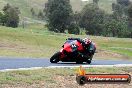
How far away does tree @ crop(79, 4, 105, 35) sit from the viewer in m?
105

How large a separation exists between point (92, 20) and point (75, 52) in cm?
8789

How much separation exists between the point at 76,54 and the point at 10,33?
1329 inches

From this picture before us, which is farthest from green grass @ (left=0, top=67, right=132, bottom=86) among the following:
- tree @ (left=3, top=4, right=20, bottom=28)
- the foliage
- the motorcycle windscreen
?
tree @ (left=3, top=4, right=20, bottom=28)

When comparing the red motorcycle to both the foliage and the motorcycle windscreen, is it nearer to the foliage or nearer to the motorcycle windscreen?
the motorcycle windscreen

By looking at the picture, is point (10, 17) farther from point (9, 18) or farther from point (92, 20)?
point (92, 20)

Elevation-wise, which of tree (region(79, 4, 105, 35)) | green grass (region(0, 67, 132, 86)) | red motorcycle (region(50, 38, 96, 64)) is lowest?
tree (region(79, 4, 105, 35))

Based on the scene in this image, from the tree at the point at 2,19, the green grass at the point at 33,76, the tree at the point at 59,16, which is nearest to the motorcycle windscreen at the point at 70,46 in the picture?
the green grass at the point at 33,76

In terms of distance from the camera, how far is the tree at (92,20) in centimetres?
10487

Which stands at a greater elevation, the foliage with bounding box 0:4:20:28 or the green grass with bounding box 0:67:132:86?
the green grass with bounding box 0:67:132:86

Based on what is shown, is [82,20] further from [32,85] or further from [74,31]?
[32,85]

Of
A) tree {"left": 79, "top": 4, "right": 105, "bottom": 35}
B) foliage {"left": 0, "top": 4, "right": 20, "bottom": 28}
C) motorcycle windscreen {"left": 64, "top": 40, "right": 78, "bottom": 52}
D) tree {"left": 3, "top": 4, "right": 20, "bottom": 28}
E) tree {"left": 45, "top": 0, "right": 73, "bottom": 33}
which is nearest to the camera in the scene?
motorcycle windscreen {"left": 64, "top": 40, "right": 78, "bottom": 52}

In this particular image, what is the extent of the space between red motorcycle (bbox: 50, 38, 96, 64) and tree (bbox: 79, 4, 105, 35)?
83.6 m

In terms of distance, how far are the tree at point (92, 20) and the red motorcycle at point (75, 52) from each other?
8355 centimetres

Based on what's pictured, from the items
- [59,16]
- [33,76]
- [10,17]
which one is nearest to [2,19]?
[10,17]
